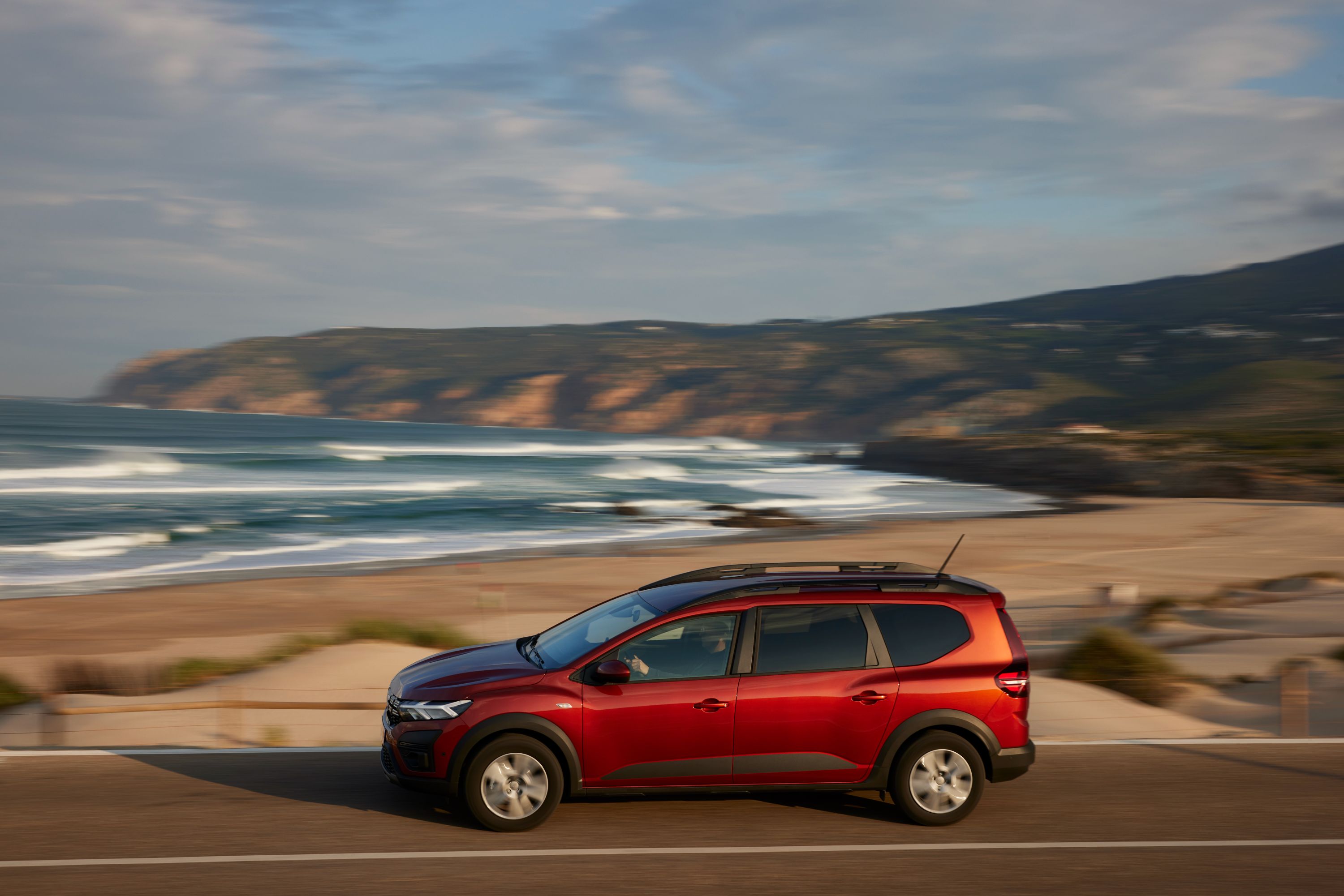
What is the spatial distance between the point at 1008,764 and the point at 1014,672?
58 centimetres

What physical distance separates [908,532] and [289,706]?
1212 inches

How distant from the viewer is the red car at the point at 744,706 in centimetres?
655

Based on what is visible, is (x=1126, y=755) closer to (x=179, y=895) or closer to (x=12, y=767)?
(x=179, y=895)

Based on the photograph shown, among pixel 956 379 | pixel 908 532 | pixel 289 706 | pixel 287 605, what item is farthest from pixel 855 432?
pixel 289 706

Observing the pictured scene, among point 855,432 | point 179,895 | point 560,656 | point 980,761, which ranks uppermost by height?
point 855,432

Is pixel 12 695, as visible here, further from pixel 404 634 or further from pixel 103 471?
pixel 103 471

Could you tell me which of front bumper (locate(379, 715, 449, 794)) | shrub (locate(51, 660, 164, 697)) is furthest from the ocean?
front bumper (locate(379, 715, 449, 794))

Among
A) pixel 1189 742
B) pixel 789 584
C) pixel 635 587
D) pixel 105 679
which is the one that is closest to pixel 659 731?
pixel 789 584

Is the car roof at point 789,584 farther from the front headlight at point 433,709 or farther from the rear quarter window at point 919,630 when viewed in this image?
the front headlight at point 433,709

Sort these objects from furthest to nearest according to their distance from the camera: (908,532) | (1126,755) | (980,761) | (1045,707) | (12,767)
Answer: (908,532)
(1045,707)
(1126,755)
(12,767)
(980,761)

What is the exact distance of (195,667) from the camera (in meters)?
13.0

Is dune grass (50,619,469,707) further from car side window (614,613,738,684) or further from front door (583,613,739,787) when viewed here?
car side window (614,613,738,684)

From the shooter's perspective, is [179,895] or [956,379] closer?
[179,895]

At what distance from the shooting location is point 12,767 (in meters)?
8.04
